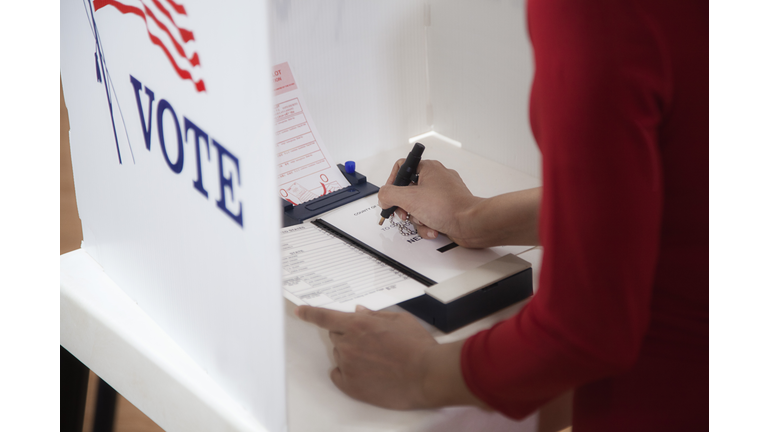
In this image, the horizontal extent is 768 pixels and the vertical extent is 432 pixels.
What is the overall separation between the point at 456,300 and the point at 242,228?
1.01 feet

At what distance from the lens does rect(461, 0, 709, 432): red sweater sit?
0.41 metres

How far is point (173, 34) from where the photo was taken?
21.8 inches

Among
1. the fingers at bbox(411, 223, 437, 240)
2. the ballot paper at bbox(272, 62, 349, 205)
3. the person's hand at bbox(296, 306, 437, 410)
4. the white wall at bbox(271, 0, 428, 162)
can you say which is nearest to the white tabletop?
the person's hand at bbox(296, 306, 437, 410)

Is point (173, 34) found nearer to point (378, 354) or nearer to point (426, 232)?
point (378, 354)

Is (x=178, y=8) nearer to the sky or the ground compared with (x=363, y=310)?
nearer to the sky

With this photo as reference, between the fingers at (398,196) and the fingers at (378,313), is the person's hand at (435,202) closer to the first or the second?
the fingers at (398,196)

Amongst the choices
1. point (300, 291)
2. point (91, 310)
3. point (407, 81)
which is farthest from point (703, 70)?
point (407, 81)

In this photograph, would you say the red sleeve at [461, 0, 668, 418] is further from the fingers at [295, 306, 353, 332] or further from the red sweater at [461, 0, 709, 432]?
the fingers at [295, 306, 353, 332]

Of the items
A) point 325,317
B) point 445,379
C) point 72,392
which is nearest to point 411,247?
point 325,317

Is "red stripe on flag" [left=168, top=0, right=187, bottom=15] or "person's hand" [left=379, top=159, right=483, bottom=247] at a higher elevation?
"red stripe on flag" [left=168, top=0, right=187, bottom=15]

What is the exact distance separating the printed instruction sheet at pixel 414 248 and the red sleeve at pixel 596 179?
349 millimetres

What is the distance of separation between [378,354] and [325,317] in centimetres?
7

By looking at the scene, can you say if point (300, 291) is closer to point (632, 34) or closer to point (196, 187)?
point (196, 187)

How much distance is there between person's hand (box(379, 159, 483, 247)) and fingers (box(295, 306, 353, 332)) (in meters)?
0.24
